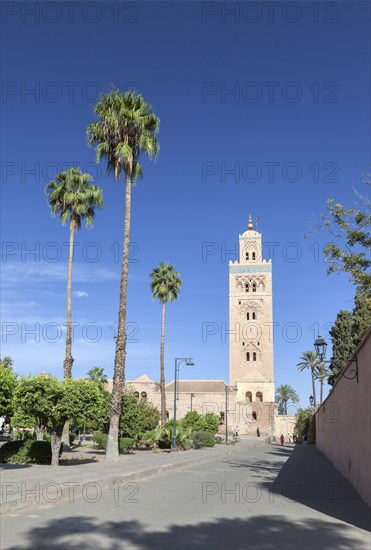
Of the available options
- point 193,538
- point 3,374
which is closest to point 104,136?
point 3,374

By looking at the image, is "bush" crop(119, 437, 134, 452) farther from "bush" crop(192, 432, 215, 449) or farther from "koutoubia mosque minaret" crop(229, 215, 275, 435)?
"koutoubia mosque minaret" crop(229, 215, 275, 435)

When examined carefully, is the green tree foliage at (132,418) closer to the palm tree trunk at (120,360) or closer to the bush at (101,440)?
the bush at (101,440)

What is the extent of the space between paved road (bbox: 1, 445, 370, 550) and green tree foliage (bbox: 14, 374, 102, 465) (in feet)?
19.5

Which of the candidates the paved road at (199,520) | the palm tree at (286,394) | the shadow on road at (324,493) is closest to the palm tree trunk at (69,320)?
the shadow on road at (324,493)

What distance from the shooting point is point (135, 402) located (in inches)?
1236

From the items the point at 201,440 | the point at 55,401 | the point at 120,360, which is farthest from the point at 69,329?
the point at 201,440

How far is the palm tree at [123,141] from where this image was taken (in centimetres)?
2360

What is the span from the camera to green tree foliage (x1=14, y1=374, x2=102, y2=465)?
729 inches

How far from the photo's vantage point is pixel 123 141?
81.2 ft

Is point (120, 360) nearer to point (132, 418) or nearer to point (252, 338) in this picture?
point (132, 418)

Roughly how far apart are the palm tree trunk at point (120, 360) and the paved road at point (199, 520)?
30.1 feet

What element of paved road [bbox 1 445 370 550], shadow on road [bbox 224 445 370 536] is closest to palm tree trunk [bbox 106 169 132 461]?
shadow on road [bbox 224 445 370 536]

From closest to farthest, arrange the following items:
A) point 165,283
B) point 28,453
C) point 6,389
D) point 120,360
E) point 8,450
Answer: point 6,389 < point 28,453 < point 8,450 < point 120,360 < point 165,283

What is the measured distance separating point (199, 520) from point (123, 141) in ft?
64.2
